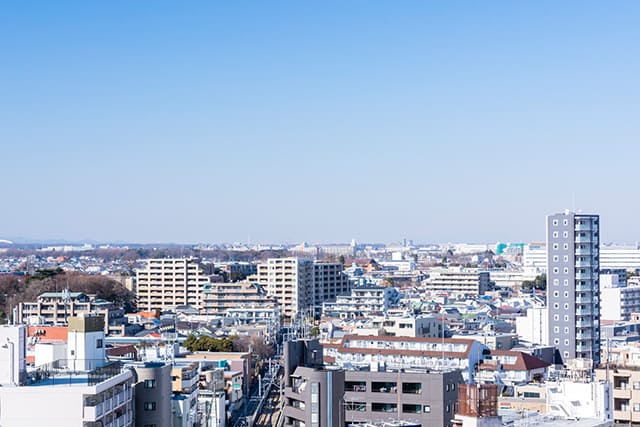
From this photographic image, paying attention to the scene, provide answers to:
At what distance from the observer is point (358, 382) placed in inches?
586

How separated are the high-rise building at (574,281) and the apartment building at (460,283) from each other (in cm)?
3143

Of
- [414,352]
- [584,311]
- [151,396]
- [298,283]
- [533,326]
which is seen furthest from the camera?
[298,283]

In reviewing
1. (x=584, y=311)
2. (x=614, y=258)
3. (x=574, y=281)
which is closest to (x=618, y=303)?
(x=584, y=311)

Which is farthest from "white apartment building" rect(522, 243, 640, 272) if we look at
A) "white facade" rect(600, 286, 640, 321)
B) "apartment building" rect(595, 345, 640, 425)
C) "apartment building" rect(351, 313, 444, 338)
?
"apartment building" rect(595, 345, 640, 425)

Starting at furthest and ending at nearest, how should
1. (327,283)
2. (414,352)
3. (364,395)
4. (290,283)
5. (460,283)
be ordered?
1. (460,283)
2. (327,283)
3. (290,283)
4. (414,352)
5. (364,395)

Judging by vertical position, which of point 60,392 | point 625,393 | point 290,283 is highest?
point 60,392

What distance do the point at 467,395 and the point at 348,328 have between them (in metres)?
23.1

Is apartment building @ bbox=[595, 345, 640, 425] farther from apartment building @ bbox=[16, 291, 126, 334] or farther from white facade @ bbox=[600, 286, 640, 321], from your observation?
white facade @ bbox=[600, 286, 640, 321]

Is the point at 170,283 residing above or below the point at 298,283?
below

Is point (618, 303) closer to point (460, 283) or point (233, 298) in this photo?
point (233, 298)

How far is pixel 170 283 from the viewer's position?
4850cm

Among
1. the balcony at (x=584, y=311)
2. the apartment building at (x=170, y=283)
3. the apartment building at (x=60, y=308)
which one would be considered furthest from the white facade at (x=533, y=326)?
the apartment building at (x=170, y=283)

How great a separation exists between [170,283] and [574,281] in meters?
26.4

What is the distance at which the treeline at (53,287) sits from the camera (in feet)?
131
